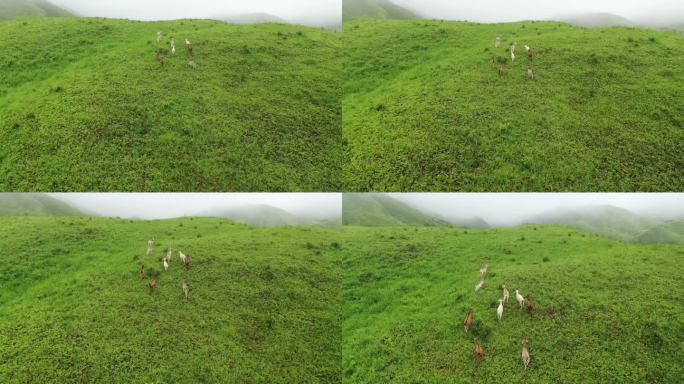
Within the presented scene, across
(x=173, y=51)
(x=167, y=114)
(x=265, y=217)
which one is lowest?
(x=265, y=217)

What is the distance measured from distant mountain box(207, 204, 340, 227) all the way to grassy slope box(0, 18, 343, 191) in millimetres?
6937

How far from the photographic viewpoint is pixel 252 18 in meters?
44.0

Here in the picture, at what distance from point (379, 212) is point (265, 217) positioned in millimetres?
→ 8855

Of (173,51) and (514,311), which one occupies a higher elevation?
(173,51)

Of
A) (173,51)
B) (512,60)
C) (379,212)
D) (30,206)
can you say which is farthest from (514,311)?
(30,206)

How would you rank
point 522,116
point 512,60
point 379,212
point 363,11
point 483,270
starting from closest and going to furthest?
point 483,270 < point 522,116 < point 512,60 < point 379,212 < point 363,11

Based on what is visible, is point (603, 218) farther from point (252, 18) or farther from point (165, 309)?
point (252, 18)

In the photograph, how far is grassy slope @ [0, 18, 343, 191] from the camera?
859 inches

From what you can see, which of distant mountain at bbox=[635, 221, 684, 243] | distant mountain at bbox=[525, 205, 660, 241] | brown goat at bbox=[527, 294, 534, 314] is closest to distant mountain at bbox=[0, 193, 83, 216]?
brown goat at bbox=[527, 294, 534, 314]

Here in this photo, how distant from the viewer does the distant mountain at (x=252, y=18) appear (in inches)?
1649

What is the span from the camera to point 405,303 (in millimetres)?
21406

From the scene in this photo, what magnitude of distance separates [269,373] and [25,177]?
16.1 meters

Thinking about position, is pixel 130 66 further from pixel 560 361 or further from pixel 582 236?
pixel 582 236

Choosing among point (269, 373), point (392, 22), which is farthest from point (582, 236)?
point (392, 22)
